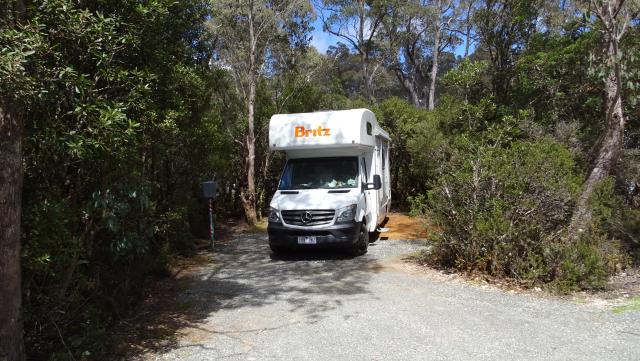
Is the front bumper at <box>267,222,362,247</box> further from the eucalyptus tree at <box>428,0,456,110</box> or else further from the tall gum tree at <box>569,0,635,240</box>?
the eucalyptus tree at <box>428,0,456,110</box>

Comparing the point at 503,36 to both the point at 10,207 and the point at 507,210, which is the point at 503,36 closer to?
the point at 507,210

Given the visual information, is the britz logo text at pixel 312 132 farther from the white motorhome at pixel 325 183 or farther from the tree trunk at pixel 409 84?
the tree trunk at pixel 409 84

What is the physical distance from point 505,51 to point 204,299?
1235 centimetres

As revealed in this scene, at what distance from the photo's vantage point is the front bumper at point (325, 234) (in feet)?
29.4

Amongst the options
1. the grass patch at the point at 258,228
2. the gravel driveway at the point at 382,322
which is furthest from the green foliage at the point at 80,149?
the grass patch at the point at 258,228

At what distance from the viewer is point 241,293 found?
7.27 metres

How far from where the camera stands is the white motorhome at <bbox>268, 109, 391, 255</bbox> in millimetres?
9055

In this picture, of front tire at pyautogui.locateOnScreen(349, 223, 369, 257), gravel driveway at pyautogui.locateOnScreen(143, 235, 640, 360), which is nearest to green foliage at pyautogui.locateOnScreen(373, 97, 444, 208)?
front tire at pyautogui.locateOnScreen(349, 223, 369, 257)

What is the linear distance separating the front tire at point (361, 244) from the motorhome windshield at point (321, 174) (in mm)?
901

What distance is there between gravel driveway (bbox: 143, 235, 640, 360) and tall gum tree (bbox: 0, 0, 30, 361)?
1344mm

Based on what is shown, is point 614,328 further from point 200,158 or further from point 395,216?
point 395,216

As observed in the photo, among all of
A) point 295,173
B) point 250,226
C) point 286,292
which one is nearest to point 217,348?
point 286,292

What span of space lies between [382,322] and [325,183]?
15.2 ft

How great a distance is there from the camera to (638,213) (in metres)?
7.98
